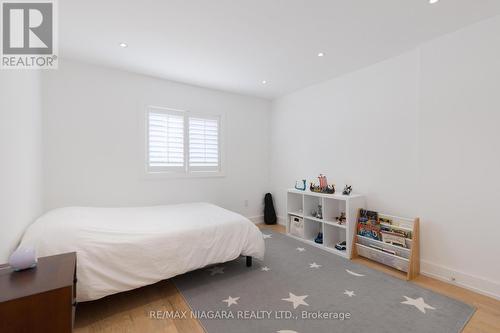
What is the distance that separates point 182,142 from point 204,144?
386mm

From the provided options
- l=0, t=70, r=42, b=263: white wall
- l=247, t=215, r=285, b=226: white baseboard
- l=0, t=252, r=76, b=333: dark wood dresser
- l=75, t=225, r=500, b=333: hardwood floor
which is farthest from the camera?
l=247, t=215, r=285, b=226: white baseboard

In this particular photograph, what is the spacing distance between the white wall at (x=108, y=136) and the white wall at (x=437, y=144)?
7.27 feet

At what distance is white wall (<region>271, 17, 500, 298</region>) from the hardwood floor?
0.23 metres

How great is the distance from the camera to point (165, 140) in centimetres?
357

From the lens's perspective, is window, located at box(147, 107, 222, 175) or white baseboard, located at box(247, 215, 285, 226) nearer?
window, located at box(147, 107, 222, 175)

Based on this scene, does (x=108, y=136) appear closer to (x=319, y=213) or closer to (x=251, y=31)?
(x=251, y=31)

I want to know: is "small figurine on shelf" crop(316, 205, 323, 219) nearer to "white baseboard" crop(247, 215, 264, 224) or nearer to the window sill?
"white baseboard" crop(247, 215, 264, 224)

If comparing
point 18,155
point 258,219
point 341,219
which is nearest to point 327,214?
point 341,219

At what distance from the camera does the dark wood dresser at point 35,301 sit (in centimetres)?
102

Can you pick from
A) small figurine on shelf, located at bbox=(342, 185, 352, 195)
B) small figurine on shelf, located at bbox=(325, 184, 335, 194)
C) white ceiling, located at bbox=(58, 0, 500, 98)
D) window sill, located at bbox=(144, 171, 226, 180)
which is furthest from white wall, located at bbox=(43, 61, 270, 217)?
small figurine on shelf, located at bbox=(342, 185, 352, 195)

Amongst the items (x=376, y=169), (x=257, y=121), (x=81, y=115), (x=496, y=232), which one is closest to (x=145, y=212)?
(x=81, y=115)

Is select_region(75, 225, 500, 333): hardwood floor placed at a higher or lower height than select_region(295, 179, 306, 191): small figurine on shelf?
lower

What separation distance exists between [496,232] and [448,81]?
1527mm

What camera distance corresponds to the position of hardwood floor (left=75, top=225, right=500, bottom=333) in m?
1.68
